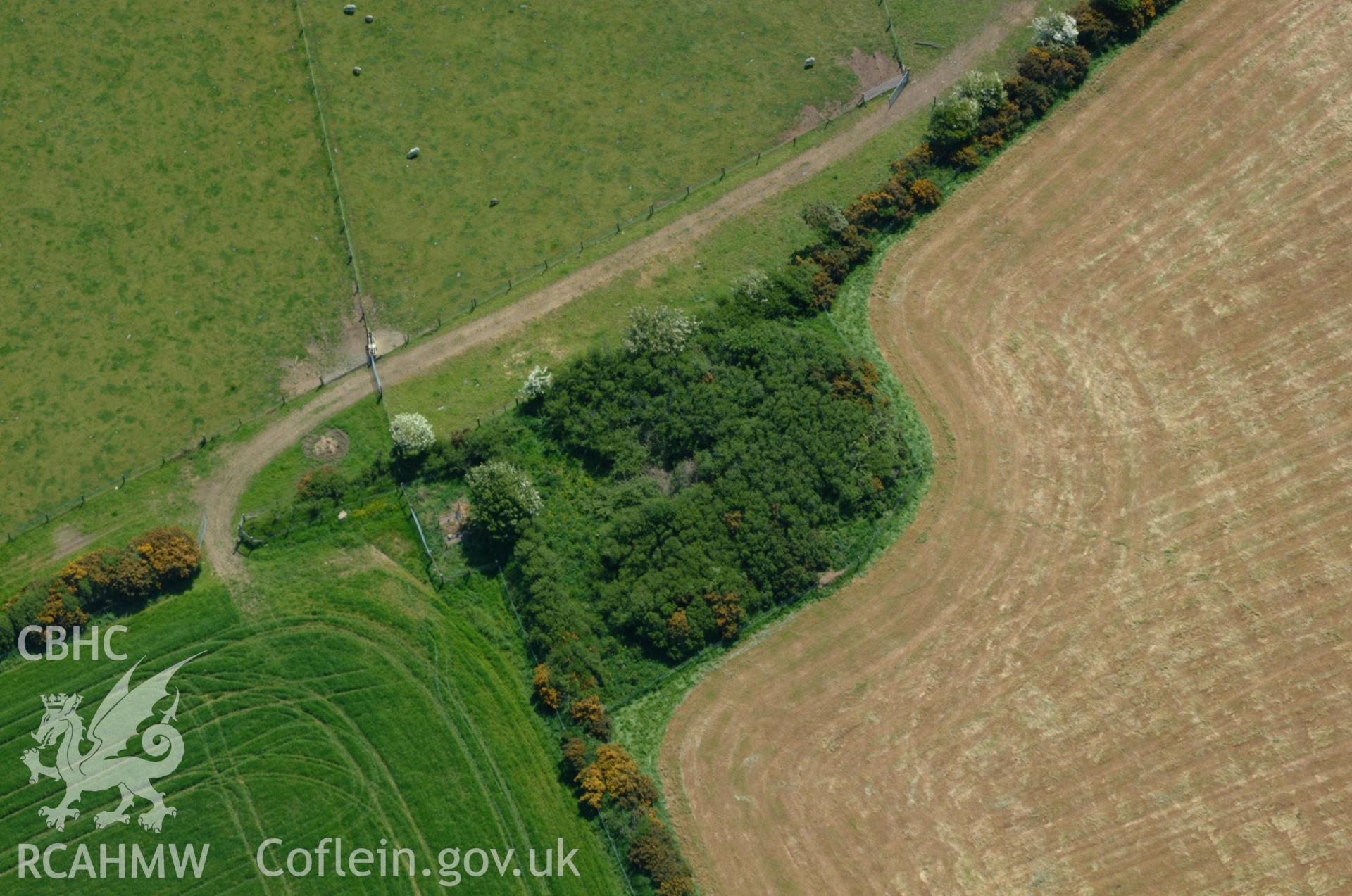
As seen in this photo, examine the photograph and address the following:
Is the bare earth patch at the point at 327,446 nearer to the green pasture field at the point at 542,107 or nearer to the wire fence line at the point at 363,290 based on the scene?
the wire fence line at the point at 363,290

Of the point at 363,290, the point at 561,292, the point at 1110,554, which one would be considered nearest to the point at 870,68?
the point at 561,292

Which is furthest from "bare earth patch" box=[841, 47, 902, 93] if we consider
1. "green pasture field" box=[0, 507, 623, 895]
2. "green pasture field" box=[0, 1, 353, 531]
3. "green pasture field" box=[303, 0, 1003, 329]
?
"green pasture field" box=[0, 507, 623, 895]

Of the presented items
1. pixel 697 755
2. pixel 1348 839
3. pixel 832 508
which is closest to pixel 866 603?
pixel 832 508

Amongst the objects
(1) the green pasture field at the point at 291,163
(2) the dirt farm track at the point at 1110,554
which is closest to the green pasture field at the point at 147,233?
(1) the green pasture field at the point at 291,163

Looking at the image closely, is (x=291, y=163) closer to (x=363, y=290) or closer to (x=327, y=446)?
(x=363, y=290)

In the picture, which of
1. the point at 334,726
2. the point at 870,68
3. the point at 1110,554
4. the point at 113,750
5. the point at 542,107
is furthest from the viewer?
the point at 870,68

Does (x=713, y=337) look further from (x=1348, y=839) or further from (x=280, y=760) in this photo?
(x=1348, y=839)
